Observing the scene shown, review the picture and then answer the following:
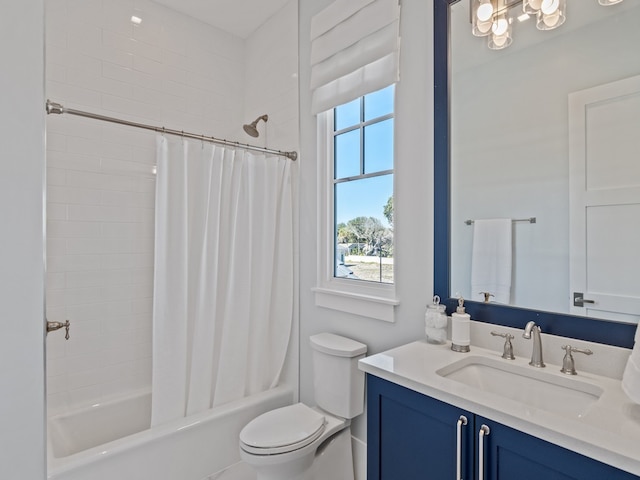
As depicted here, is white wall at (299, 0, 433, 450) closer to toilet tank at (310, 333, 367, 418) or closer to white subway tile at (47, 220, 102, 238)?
toilet tank at (310, 333, 367, 418)

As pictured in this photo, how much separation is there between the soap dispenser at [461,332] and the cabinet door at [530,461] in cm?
42

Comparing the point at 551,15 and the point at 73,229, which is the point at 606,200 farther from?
the point at 73,229

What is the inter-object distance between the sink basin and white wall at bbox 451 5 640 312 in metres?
0.24

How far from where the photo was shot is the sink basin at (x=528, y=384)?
1043mm

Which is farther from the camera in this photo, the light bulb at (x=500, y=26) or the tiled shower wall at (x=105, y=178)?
the tiled shower wall at (x=105, y=178)

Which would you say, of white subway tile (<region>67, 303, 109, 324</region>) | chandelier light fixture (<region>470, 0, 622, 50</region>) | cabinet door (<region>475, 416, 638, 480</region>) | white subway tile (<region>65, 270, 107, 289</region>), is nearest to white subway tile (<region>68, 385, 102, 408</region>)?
white subway tile (<region>67, 303, 109, 324</region>)

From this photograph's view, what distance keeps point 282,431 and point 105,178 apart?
183 cm

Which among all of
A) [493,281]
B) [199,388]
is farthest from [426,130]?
[199,388]

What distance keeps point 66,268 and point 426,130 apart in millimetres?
2138

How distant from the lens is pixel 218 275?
203 centimetres

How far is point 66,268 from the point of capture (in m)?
2.03

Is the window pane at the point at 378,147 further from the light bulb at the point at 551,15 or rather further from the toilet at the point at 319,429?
the toilet at the point at 319,429

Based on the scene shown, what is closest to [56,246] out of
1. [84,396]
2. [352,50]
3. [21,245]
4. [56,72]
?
[84,396]

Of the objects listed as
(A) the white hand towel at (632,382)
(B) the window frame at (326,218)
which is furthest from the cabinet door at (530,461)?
(B) the window frame at (326,218)
